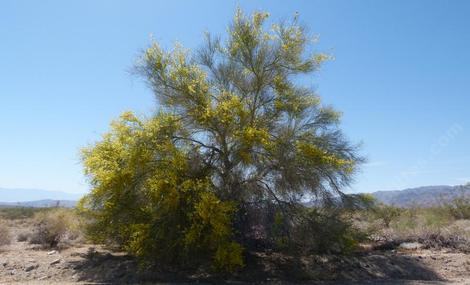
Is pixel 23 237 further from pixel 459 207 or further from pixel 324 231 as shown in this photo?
pixel 459 207

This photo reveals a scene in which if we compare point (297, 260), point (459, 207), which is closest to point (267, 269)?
point (297, 260)

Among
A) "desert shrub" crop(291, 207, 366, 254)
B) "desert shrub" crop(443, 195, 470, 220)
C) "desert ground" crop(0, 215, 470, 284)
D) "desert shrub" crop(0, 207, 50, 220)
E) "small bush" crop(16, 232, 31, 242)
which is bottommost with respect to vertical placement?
"desert ground" crop(0, 215, 470, 284)

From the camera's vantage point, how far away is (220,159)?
15.2 meters

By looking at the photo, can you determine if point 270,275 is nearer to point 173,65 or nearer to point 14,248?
point 173,65

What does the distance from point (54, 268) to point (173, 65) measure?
7.12 m

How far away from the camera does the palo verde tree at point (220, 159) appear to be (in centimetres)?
1322

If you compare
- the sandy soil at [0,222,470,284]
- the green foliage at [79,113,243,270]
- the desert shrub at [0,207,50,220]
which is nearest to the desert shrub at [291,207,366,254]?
the sandy soil at [0,222,470,284]

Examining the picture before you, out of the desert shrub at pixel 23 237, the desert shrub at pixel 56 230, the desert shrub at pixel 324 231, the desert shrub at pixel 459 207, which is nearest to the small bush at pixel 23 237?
the desert shrub at pixel 23 237

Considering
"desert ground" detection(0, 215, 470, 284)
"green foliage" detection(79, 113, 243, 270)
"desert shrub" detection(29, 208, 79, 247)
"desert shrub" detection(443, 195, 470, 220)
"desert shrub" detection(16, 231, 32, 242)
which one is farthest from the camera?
"desert shrub" detection(443, 195, 470, 220)

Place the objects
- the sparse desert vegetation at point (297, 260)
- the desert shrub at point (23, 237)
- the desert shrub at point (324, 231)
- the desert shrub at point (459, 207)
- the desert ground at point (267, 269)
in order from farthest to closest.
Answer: the desert shrub at point (459, 207) → the desert shrub at point (23, 237) → the desert shrub at point (324, 231) → the sparse desert vegetation at point (297, 260) → the desert ground at point (267, 269)

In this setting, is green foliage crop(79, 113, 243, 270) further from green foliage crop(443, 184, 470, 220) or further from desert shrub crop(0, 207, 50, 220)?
desert shrub crop(0, 207, 50, 220)

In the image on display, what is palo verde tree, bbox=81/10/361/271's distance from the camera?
13219 mm

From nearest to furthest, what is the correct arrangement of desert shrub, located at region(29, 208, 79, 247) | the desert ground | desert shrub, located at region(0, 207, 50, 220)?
the desert ground, desert shrub, located at region(29, 208, 79, 247), desert shrub, located at region(0, 207, 50, 220)

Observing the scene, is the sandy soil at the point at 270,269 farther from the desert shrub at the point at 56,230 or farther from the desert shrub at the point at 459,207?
the desert shrub at the point at 459,207
